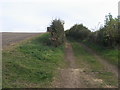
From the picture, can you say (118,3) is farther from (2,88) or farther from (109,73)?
(2,88)

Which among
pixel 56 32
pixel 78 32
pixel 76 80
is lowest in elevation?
pixel 76 80

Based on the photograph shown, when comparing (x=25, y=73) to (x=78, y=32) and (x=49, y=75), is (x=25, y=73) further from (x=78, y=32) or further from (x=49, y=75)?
(x=78, y=32)

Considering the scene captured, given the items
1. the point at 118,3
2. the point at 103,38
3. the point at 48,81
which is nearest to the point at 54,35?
the point at 103,38

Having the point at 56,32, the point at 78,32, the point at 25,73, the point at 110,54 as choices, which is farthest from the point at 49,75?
the point at 78,32

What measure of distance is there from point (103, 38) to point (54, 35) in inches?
243

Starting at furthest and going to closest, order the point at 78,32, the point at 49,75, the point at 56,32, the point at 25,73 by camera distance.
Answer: the point at 78,32 < the point at 56,32 < the point at 49,75 < the point at 25,73

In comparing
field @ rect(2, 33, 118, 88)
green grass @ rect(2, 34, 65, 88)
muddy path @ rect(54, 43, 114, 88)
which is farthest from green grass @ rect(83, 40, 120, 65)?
green grass @ rect(2, 34, 65, 88)

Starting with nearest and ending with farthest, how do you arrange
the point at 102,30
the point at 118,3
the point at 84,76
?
the point at 84,76
the point at 118,3
the point at 102,30

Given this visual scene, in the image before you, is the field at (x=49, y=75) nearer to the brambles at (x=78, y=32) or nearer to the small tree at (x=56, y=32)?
the small tree at (x=56, y=32)

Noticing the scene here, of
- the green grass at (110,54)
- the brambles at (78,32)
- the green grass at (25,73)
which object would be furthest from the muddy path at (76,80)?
the brambles at (78,32)

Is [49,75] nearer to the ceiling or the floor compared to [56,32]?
nearer to the floor

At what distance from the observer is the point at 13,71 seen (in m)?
13.3

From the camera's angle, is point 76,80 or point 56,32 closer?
point 76,80

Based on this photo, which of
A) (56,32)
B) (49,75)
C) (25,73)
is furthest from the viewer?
(56,32)
